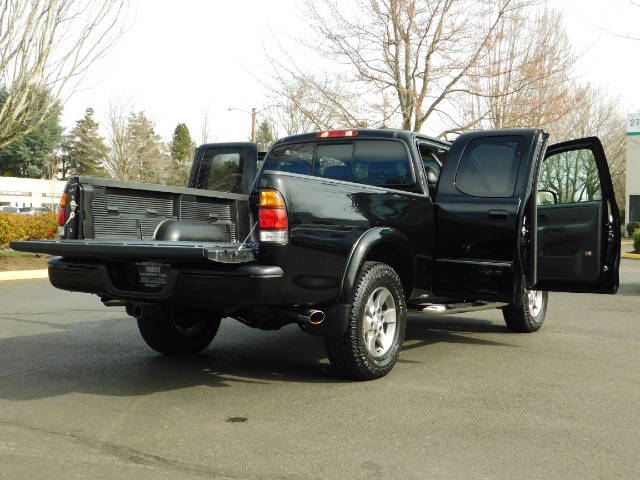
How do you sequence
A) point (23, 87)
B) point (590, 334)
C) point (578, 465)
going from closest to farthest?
1. point (578, 465)
2. point (590, 334)
3. point (23, 87)

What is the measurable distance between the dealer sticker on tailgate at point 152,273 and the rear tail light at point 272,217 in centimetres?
72

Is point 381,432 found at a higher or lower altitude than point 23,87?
lower

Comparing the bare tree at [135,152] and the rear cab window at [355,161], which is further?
the bare tree at [135,152]

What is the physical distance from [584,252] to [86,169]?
232 ft

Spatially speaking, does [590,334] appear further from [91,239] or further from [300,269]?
[91,239]

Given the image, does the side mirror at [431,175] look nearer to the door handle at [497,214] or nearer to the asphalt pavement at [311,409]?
the door handle at [497,214]

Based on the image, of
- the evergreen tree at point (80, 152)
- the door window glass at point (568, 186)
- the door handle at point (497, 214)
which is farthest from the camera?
the evergreen tree at point (80, 152)

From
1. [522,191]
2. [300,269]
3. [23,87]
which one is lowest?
[300,269]

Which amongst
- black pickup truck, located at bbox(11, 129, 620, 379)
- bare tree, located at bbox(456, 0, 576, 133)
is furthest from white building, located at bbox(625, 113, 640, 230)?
black pickup truck, located at bbox(11, 129, 620, 379)

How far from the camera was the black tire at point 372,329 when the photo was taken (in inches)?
214

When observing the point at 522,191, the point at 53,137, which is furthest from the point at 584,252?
the point at 53,137

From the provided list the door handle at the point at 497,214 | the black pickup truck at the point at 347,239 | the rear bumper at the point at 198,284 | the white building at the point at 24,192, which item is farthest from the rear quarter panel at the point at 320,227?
the white building at the point at 24,192

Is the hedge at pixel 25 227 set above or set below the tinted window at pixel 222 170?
below

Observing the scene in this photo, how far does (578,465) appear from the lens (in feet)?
12.5
